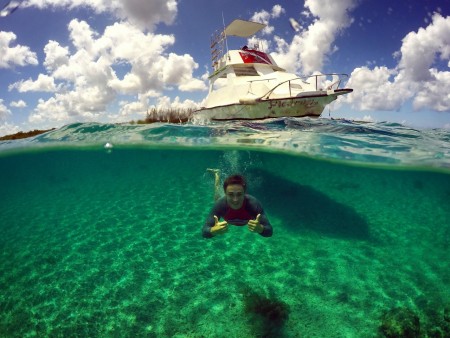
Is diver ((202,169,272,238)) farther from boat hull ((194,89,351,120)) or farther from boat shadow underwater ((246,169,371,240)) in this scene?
boat hull ((194,89,351,120))

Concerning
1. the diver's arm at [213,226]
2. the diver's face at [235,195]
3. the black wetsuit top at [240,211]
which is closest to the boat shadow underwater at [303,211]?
the black wetsuit top at [240,211]

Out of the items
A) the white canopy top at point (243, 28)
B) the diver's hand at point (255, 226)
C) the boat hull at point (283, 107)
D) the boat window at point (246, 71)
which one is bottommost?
the diver's hand at point (255, 226)

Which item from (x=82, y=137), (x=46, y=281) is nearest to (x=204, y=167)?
(x=82, y=137)

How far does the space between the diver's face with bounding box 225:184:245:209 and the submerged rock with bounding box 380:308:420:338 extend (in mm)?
4815

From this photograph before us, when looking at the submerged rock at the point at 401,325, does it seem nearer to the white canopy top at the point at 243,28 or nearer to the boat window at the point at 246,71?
the boat window at the point at 246,71

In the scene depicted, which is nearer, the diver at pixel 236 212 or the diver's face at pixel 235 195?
the diver at pixel 236 212

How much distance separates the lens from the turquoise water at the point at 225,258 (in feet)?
21.5

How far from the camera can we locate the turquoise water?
655 centimetres

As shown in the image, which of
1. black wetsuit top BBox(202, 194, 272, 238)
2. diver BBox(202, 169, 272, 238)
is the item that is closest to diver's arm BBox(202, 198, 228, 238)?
diver BBox(202, 169, 272, 238)

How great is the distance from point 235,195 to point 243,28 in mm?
21121

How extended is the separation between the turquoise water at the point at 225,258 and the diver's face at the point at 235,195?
10.1ft

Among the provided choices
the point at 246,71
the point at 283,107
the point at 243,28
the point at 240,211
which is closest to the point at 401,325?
the point at 240,211

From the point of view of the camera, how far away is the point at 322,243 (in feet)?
34.3

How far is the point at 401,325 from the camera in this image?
621cm
